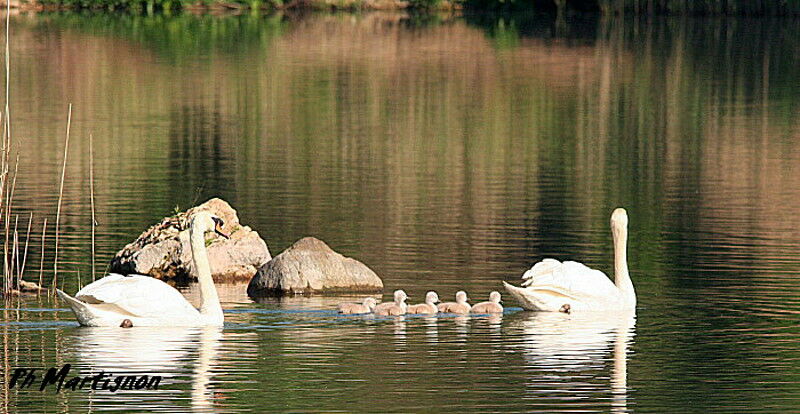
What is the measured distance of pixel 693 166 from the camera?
3388 cm

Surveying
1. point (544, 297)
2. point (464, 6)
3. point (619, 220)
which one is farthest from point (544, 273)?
point (464, 6)

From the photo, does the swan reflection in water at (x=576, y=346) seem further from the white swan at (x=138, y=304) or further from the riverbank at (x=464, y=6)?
the riverbank at (x=464, y=6)

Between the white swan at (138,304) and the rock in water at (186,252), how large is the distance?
393 centimetres

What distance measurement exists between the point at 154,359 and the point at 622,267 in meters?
5.33

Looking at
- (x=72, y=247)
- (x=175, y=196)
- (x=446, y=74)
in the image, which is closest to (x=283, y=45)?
(x=446, y=74)

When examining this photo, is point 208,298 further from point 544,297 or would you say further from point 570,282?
point 570,282

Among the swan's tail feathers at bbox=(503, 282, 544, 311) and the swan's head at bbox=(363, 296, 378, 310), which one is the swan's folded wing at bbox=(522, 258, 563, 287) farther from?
the swan's head at bbox=(363, 296, 378, 310)

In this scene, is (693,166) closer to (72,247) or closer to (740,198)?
(740,198)

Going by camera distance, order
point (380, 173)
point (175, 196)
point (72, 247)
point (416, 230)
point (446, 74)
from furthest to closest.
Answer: point (446, 74), point (380, 173), point (175, 196), point (416, 230), point (72, 247)

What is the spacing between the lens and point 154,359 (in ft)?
50.5

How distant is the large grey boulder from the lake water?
0.55 metres

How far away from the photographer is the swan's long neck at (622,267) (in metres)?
18.5

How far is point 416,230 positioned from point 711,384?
1029 centimetres

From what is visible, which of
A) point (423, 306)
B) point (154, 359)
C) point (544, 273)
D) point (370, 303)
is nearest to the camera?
point (154, 359)
